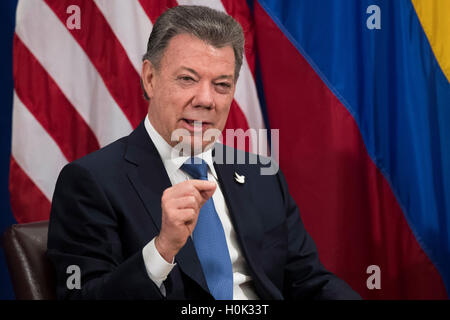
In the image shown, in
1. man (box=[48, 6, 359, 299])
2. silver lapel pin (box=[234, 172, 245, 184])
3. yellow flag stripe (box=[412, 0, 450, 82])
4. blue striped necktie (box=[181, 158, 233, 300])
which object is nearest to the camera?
man (box=[48, 6, 359, 299])

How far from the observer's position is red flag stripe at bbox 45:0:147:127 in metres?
2.21

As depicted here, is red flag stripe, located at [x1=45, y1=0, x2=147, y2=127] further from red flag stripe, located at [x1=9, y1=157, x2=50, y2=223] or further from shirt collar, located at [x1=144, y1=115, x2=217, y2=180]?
shirt collar, located at [x1=144, y1=115, x2=217, y2=180]

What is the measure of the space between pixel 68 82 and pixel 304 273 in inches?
47.9

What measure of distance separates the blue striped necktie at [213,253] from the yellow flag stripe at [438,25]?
1228 millimetres

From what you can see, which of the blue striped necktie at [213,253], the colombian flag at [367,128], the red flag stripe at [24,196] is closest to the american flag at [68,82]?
the red flag stripe at [24,196]

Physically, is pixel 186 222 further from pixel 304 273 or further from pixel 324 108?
pixel 324 108

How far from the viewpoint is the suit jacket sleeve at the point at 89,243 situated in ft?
4.00

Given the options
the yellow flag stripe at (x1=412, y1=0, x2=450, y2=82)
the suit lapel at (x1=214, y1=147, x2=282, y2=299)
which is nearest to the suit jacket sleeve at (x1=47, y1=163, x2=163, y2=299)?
the suit lapel at (x1=214, y1=147, x2=282, y2=299)

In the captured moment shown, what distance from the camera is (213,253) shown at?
1.44m

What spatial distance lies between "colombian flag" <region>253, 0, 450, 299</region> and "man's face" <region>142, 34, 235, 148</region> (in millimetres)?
835

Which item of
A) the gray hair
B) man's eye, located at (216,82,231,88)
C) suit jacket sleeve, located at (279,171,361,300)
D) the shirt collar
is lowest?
suit jacket sleeve, located at (279,171,361,300)

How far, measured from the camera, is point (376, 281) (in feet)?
7.54
